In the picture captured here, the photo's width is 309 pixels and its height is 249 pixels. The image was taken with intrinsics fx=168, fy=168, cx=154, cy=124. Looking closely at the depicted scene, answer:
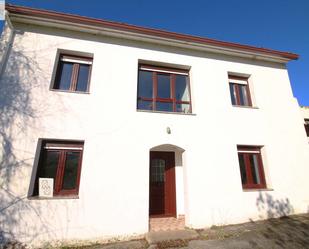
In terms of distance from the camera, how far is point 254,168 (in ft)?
21.9

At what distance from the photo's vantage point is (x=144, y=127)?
5930mm

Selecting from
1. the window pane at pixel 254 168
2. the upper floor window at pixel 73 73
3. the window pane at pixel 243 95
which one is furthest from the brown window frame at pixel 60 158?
the window pane at pixel 243 95

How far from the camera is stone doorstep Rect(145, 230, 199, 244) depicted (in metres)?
4.80

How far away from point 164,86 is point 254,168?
4898 millimetres

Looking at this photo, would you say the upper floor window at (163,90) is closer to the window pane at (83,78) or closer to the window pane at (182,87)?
the window pane at (182,87)

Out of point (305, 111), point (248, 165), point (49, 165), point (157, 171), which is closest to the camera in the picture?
point (49, 165)

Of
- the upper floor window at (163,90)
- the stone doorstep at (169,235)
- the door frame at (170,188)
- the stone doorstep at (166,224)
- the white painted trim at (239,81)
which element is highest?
the white painted trim at (239,81)

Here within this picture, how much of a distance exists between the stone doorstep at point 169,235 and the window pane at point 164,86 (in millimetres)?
4790

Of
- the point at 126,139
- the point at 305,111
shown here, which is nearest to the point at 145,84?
the point at 126,139

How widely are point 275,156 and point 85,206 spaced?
282 inches

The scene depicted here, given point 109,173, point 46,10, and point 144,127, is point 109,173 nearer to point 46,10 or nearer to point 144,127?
point 144,127

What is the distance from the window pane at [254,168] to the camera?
21.5 feet

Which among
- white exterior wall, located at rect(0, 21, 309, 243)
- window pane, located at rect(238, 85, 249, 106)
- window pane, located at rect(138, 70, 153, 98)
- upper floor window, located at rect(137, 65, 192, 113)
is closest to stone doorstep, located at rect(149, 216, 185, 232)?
white exterior wall, located at rect(0, 21, 309, 243)

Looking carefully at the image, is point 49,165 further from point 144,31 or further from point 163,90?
point 144,31
